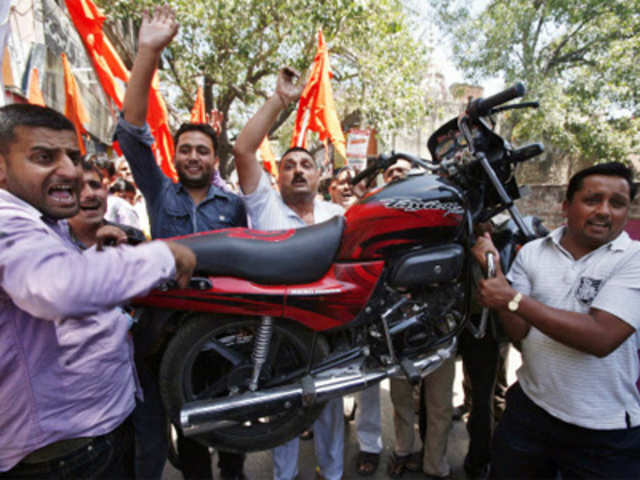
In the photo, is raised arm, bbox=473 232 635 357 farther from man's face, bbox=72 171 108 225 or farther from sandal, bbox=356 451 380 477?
man's face, bbox=72 171 108 225

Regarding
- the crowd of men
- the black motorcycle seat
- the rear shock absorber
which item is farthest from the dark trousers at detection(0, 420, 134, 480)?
the black motorcycle seat

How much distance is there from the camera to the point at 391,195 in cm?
158

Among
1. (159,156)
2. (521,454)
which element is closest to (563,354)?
(521,454)

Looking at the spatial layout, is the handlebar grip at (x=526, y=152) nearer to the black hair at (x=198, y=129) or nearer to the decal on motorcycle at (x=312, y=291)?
the decal on motorcycle at (x=312, y=291)

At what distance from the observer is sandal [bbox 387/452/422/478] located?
237 cm

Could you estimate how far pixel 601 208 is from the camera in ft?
4.68

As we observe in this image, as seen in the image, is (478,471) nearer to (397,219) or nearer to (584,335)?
(584,335)

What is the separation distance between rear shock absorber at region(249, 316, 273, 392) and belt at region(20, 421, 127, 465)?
23.1 inches

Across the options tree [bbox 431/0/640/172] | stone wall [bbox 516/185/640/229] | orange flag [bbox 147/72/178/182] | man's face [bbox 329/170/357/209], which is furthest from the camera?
tree [bbox 431/0/640/172]

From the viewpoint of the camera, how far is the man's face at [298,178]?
2355 mm

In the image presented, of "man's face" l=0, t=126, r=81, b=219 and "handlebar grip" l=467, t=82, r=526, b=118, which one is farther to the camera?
"handlebar grip" l=467, t=82, r=526, b=118

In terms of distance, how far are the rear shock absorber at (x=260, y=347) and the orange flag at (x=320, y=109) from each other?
13.8ft

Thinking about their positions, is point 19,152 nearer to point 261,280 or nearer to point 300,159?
point 261,280

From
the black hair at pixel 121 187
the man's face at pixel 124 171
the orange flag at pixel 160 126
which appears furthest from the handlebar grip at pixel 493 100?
the man's face at pixel 124 171
